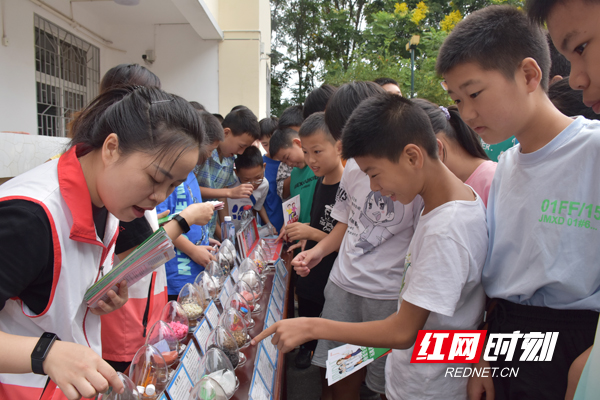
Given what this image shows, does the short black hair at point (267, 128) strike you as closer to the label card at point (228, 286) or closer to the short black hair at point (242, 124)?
the short black hair at point (242, 124)

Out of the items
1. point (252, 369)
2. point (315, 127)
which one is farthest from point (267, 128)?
point (252, 369)

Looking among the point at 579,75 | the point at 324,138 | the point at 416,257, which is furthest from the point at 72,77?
the point at 579,75

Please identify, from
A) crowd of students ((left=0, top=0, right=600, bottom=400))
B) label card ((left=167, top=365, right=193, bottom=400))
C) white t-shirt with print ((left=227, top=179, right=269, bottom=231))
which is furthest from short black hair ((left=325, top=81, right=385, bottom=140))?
white t-shirt with print ((left=227, top=179, right=269, bottom=231))

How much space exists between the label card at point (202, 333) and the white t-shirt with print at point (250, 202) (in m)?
1.67

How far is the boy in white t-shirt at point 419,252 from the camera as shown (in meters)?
1.09

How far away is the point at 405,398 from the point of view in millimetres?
1229

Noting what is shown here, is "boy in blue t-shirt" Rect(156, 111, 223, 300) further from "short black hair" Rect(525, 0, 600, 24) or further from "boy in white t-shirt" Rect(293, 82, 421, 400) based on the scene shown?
"short black hair" Rect(525, 0, 600, 24)

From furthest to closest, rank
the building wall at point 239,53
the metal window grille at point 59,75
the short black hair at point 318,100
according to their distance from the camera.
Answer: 1. the building wall at point 239,53
2. the metal window grille at point 59,75
3. the short black hair at point 318,100

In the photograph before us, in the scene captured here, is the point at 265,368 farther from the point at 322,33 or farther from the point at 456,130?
the point at 322,33

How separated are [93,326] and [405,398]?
1.05 meters

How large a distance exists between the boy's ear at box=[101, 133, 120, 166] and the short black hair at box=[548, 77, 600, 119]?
163 cm

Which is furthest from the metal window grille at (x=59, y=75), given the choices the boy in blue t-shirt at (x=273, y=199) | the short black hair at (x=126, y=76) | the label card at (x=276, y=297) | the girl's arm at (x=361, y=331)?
the girl's arm at (x=361, y=331)

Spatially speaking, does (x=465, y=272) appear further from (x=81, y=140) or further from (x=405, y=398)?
(x=81, y=140)

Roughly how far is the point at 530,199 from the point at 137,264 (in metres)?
1.13
